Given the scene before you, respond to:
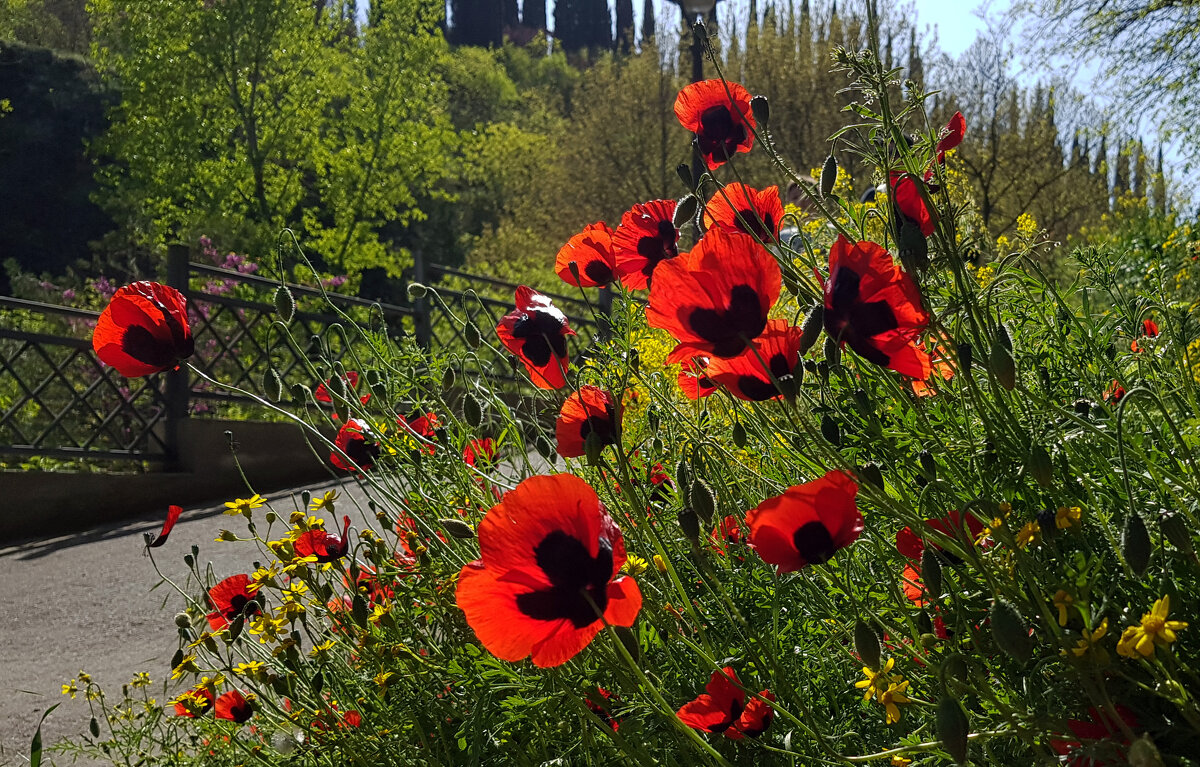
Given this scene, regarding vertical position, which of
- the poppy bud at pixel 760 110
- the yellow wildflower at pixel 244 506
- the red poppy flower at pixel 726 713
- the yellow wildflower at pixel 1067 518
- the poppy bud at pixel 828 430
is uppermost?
the poppy bud at pixel 760 110

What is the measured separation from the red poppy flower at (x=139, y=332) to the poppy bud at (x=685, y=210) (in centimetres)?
76

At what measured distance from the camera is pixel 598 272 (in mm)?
1486

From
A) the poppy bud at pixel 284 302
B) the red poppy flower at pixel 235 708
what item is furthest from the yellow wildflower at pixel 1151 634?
the red poppy flower at pixel 235 708

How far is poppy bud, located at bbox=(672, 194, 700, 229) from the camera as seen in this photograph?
4.28 feet

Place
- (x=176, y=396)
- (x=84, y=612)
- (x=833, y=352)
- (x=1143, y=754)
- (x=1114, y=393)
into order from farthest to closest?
(x=176, y=396) < (x=84, y=612) < (x=1114, y=393) < (x=833, y=352) < (x=1143, y=754)

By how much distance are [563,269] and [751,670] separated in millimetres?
754

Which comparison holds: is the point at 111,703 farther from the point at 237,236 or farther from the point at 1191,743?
the point at 237,236

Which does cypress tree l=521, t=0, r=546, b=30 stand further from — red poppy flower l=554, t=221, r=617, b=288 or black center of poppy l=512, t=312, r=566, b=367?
black center of poppy l=512, t=312, r=566, b=367

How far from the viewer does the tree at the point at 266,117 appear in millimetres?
16672

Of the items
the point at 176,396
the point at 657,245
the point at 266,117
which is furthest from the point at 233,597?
the point at 266,117

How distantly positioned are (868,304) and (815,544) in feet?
0.92

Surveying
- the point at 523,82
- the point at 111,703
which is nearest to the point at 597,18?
the point at 523,82

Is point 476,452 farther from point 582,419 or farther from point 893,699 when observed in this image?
point 893,699

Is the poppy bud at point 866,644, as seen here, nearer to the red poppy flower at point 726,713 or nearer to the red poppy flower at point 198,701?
Result: the red poppy flower at point 726,713
